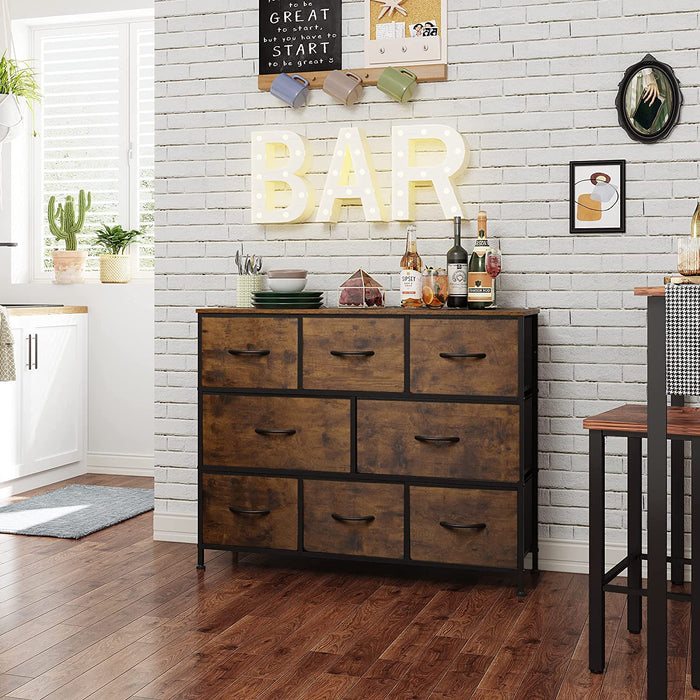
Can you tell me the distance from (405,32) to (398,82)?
229mm

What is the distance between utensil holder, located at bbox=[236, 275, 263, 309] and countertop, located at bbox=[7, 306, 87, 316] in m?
1.58

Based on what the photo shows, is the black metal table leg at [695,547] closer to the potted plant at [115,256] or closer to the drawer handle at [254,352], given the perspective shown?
the drawer handle at [254,352]

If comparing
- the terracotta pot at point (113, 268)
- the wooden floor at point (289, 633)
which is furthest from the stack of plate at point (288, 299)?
the terracotta pot at point (113, 268)

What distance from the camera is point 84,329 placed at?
5.46m

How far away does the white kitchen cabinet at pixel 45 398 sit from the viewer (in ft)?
16.1

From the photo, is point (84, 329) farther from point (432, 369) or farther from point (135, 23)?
point (432, 369)

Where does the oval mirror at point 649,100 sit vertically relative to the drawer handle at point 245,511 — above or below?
above

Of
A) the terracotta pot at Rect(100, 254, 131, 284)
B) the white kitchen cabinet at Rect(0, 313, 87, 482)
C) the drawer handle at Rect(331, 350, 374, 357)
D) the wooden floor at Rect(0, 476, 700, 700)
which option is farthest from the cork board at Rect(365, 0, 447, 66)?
the white kitchen cabinet at Rect(0, 313, 87, 482)

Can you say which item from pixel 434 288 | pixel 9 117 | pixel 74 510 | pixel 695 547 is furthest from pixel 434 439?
pixel 9 117

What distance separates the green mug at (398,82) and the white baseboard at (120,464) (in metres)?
2.68

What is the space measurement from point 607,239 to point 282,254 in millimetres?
1319

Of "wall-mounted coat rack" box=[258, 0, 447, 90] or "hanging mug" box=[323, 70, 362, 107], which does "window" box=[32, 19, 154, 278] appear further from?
"hanging mug" box=[323, 70, 362, 107]

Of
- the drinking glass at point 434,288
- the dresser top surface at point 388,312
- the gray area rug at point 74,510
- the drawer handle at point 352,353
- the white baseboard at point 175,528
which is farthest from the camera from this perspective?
the gray area rug at point 74,510

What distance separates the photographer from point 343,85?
376 centimetres
